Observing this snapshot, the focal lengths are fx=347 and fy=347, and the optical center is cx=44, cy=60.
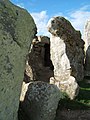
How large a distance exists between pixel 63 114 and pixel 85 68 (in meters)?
8.21

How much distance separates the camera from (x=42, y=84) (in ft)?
33.4

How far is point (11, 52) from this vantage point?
841 cm

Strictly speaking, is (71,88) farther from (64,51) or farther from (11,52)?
(11,52)

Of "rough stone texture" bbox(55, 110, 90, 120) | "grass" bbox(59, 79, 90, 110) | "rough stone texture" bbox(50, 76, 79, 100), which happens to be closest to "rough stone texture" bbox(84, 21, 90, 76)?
"grass" bbox(59, 79, 90, 110)

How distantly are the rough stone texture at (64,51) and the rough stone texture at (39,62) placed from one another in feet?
3.83

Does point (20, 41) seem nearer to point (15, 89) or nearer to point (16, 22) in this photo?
point (16, 22)

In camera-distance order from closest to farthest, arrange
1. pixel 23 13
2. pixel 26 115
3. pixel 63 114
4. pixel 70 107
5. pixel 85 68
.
A: pixel 23 13, pixel 26 115, pixel 63 114, pixel 70 107, pixel 85 68

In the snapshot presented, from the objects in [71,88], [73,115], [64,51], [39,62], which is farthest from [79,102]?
[39,62]

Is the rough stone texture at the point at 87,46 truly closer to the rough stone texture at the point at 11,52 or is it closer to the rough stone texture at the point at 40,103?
the rough stone texture at the point at 40,103

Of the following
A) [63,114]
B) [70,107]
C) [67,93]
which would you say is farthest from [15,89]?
[67,93]

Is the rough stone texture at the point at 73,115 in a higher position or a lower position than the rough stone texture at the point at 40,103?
lower

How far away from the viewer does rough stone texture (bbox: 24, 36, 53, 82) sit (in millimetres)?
17938

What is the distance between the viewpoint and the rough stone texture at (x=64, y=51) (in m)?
17.0

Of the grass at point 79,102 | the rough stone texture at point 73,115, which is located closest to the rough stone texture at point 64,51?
the grass at point 79,102
